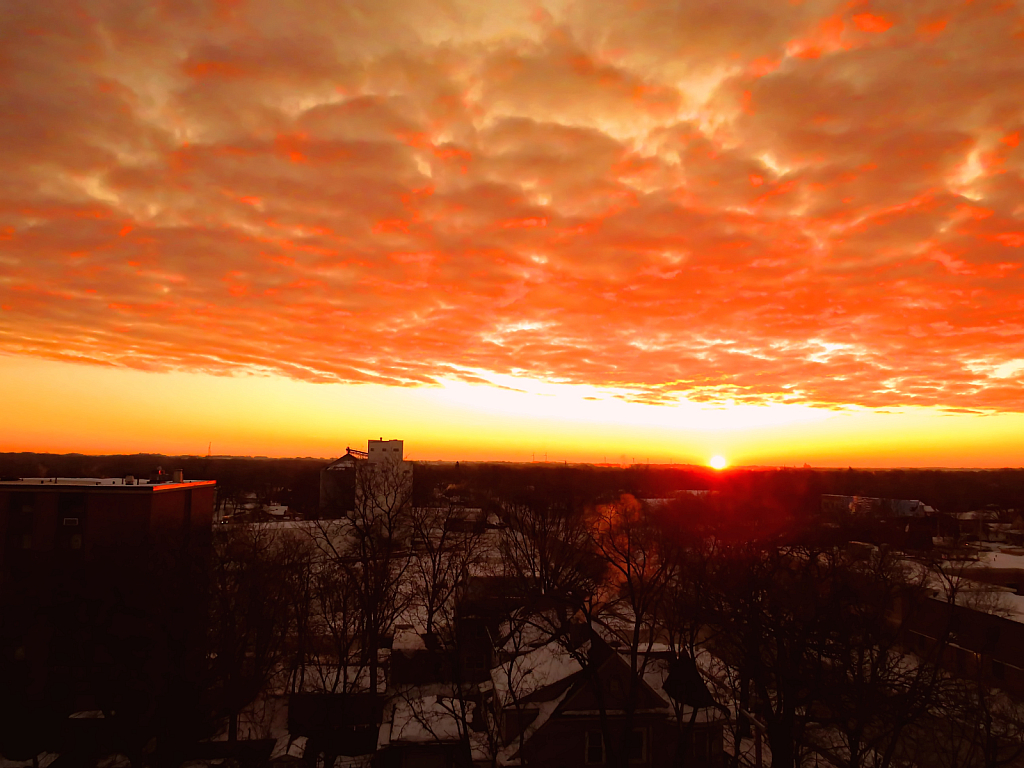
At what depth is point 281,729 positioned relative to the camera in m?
26.0

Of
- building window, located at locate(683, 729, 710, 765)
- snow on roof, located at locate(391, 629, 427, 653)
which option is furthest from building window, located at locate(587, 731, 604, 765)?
snow on roof, located at locate(391, 629, 427, 653)

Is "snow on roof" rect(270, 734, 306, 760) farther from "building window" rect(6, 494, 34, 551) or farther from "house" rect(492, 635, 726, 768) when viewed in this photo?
"building window" rect(6, 494, 34, 551)

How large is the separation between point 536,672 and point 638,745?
4210mm

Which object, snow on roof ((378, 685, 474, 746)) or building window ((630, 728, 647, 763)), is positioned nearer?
building window ((630, 728, 647, 763))

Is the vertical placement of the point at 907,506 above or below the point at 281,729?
above

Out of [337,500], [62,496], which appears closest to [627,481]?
[337,500]

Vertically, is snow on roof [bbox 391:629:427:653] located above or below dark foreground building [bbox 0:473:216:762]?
below

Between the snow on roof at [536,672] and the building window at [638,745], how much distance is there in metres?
2.83

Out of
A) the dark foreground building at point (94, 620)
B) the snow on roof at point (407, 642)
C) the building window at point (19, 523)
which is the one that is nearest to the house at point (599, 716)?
the snow on roof at point (407, 642)

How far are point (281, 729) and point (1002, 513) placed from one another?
4014 inches

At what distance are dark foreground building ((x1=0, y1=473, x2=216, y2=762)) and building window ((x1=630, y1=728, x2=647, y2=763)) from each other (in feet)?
47.7

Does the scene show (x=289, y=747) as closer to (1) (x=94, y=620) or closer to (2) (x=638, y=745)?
(1) (x=94, y=620)

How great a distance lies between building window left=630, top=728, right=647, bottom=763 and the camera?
22.1 metres

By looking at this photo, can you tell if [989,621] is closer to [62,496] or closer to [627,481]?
[62,496]
